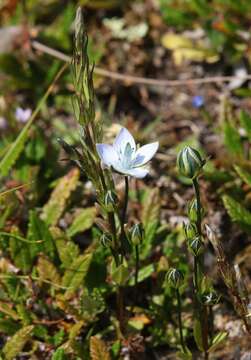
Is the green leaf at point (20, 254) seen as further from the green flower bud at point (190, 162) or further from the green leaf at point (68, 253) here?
the green flower bud at point (190, 162)

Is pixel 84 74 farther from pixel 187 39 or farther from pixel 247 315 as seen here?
pixel 187 39

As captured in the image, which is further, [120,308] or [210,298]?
[120,308]

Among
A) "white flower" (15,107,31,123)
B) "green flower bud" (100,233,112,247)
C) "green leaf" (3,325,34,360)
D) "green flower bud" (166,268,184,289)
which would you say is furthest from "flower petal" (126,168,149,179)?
"white flower" (15,107,31,123)

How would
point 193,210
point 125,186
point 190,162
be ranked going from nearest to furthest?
point 190,162
point 193,210
point 125,186

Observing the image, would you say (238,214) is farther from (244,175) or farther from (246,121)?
(246,121)

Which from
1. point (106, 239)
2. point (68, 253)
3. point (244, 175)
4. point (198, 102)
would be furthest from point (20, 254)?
point (198, 102)

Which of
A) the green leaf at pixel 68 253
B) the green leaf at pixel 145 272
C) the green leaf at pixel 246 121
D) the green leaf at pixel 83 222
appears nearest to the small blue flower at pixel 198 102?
the green leaf at pixel 246 121

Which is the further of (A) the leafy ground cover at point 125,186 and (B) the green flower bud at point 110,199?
(A) the leafy ground cover at point 125,186

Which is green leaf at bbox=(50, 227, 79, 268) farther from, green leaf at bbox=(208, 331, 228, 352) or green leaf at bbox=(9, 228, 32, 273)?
green leaf at bbox=(208, 331, 228, 352)
